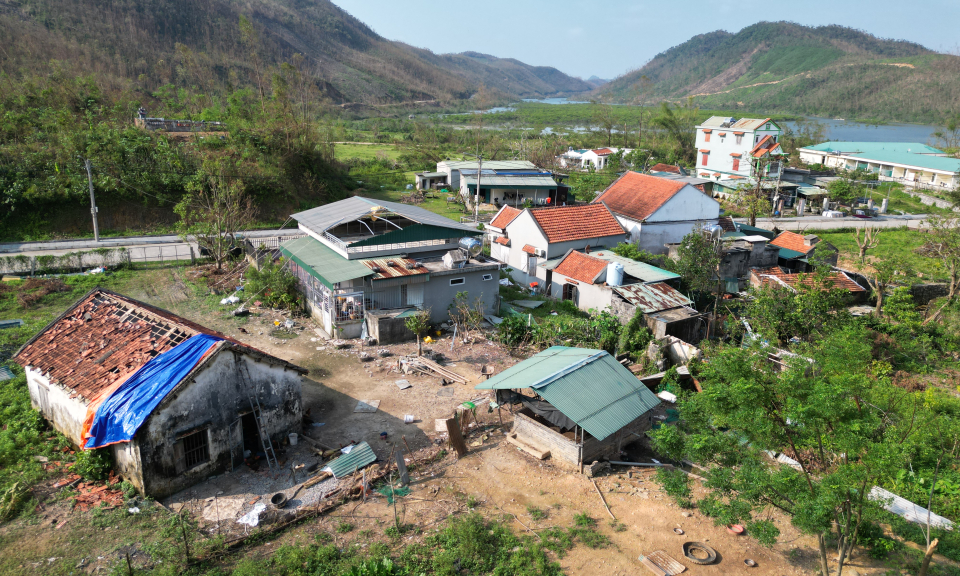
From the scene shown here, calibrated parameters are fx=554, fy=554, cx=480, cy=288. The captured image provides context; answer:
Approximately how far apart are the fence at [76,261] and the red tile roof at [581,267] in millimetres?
18224

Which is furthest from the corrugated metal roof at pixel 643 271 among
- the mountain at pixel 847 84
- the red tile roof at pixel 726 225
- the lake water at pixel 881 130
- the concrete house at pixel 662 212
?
the lake water at pixel 881 130

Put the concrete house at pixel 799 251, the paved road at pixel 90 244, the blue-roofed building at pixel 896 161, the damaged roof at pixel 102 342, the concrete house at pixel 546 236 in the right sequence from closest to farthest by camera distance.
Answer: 1. the damaged roof at pixel 102 342
2. the concrete house at pixel 546 236
3. the concrete house at pixel 799 251
4. the paved road at pixel 90 244
5. the blue-roofed building at pixel 896 161

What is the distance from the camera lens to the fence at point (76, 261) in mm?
24703

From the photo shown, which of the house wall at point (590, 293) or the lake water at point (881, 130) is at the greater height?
the lake water at point (881, 130)

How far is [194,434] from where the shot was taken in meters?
11.4

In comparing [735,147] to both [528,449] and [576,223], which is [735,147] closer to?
[576,223]

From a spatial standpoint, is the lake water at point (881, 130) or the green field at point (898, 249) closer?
the green field at point (898, 249)

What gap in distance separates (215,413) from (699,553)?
9882 mm

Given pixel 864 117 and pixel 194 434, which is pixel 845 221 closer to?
pixel 194 434

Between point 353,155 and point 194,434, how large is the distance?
181 feet

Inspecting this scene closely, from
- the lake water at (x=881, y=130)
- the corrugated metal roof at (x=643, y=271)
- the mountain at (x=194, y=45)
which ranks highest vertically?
the mountain at (x=194, y=45)

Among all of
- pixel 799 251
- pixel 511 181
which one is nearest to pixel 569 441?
pixel 799 251

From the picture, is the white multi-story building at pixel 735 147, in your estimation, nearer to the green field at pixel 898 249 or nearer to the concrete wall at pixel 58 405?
the green field at pixel 898 249

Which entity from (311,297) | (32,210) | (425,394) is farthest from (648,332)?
(32,210)
